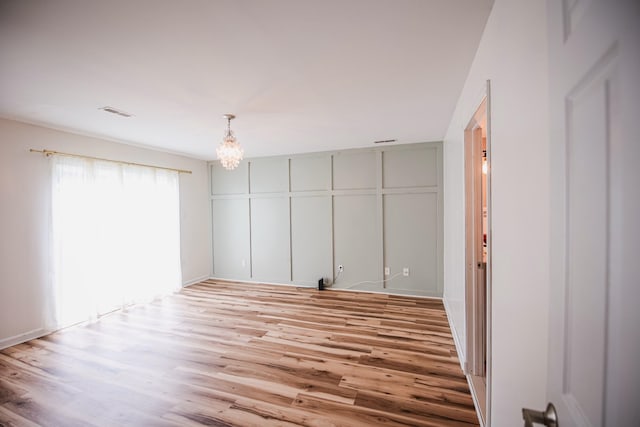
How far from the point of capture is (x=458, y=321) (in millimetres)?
2686

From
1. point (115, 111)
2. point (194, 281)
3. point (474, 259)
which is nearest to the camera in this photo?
point (474, 259)

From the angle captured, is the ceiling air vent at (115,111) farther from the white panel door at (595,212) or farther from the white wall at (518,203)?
the white panel door at (595,212)

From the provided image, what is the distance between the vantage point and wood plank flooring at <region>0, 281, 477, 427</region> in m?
1.90

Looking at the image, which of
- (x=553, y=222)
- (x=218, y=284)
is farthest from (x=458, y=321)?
(x=218, y=284)

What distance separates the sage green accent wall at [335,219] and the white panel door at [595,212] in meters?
3.85

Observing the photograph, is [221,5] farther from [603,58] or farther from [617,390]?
[617,390]

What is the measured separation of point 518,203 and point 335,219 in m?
3.79

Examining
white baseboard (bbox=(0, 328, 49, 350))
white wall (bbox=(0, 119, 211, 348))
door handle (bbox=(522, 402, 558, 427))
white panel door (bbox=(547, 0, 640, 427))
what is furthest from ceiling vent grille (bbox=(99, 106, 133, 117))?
door handle (bbox=(522, 402, 558, 427))

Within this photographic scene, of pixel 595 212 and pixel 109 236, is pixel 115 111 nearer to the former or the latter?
pixel 109 236

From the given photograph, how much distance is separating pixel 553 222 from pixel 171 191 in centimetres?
528

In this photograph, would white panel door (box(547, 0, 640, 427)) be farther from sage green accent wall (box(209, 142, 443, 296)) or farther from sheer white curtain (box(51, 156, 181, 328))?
sheer white curtain (box(51, 156, 181, 328))

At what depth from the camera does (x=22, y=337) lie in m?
3.02

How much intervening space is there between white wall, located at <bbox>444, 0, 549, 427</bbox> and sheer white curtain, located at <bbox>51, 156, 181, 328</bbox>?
459 centimetres

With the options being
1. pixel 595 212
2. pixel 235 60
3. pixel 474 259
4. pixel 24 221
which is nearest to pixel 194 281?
pixel 24 221
